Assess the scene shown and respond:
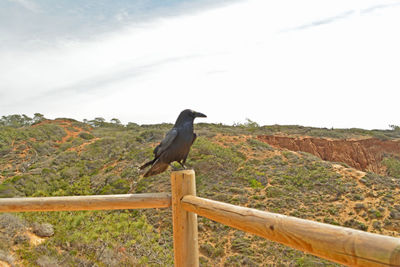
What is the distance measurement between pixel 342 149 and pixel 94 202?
29.1 metres

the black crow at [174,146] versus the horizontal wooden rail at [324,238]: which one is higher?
the black crow at [174,146]

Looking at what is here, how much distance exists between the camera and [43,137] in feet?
83.4

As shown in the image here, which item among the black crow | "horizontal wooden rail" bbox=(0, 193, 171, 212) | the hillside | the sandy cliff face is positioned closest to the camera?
"horizontal wooden rail" bbox=(0, 193, 171, 212)

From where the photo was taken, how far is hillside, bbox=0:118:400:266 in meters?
6.26

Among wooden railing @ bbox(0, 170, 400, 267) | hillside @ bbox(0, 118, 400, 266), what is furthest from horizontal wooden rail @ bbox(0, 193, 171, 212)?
hillside @ bbox(0, 118, 400, 266)

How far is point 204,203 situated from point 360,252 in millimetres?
1045

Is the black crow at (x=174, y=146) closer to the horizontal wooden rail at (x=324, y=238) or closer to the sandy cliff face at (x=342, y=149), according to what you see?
the horizontal wooden rail at (x=324, y=238)

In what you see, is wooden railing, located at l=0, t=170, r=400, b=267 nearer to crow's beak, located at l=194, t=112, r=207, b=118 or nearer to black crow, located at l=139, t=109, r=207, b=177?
black crow, located at l=139, t=109, r=207, b=177

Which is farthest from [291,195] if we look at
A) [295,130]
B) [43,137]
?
[43,137]

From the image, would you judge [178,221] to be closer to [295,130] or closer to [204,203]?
[204,203]

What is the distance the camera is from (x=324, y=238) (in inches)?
41.8

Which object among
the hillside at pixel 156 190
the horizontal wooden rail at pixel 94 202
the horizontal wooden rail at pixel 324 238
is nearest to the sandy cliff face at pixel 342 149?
the hillside at pixel 156 190

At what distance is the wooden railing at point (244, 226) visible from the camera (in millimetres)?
921

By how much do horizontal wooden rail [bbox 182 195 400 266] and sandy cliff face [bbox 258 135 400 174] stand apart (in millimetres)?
23932
